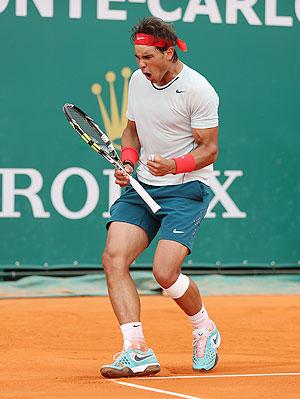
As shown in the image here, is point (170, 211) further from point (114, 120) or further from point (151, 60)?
point (114, 120)

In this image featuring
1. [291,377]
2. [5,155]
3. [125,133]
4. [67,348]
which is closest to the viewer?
[291,377]

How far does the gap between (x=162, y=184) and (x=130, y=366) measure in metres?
0.95

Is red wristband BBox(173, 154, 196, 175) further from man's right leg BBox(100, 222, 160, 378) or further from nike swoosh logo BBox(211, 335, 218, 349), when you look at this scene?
nike swoosh logo BBox(211, 335, 218, 349)

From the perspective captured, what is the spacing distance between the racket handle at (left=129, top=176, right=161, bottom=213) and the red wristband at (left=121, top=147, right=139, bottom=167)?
0.20 meters

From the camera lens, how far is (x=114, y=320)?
8594 mm

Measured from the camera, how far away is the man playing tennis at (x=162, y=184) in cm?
584

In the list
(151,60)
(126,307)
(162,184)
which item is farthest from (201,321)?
(151,60)

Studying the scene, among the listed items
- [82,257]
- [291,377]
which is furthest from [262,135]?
[291,377]

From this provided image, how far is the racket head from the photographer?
616 centimetres

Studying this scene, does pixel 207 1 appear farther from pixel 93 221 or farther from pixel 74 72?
pixel 93 221

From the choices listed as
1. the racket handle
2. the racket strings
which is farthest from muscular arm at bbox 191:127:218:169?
the racket strings

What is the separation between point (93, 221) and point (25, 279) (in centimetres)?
70

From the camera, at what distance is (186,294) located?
6.07 metres

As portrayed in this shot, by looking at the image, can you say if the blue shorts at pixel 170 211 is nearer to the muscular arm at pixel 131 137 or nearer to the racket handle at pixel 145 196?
the racket handle at pixel 145 196
